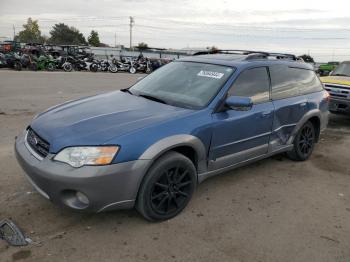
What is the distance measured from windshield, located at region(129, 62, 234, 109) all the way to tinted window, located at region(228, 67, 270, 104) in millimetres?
162

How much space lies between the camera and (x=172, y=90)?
4.33 metres

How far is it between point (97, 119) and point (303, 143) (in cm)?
344

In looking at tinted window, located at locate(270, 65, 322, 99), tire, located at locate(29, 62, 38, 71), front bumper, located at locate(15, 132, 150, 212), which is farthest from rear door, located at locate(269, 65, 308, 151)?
tire, located at locate(29, 62, 38, 71)

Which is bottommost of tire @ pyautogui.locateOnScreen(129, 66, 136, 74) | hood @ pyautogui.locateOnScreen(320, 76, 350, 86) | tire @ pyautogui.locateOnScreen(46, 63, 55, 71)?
tire @ pyautogui.locateOnScreen(129, 66, 136, 74)

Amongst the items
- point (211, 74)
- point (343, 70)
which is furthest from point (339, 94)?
point (211, 74)

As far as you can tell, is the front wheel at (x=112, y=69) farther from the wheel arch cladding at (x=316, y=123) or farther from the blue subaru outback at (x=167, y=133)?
the wheel arch cladding at (x=316, y=123)

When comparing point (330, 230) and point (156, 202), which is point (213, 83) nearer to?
point (156, 202)

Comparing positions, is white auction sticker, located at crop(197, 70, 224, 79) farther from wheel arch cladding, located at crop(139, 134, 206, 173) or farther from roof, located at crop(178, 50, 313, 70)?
wheel arch cladding, located at crop(139, 134, 206, 173)

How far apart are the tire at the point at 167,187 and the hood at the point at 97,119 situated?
42 centimetres

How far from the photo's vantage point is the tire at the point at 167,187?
3406mm

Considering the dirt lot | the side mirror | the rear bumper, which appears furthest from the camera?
the rear bumper

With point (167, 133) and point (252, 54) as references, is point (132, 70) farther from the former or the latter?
point (167, 133)

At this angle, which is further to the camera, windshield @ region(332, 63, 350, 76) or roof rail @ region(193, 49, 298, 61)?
windshield @ region(332, 63, 350, 76)

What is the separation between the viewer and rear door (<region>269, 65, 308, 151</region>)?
4.84 meters
